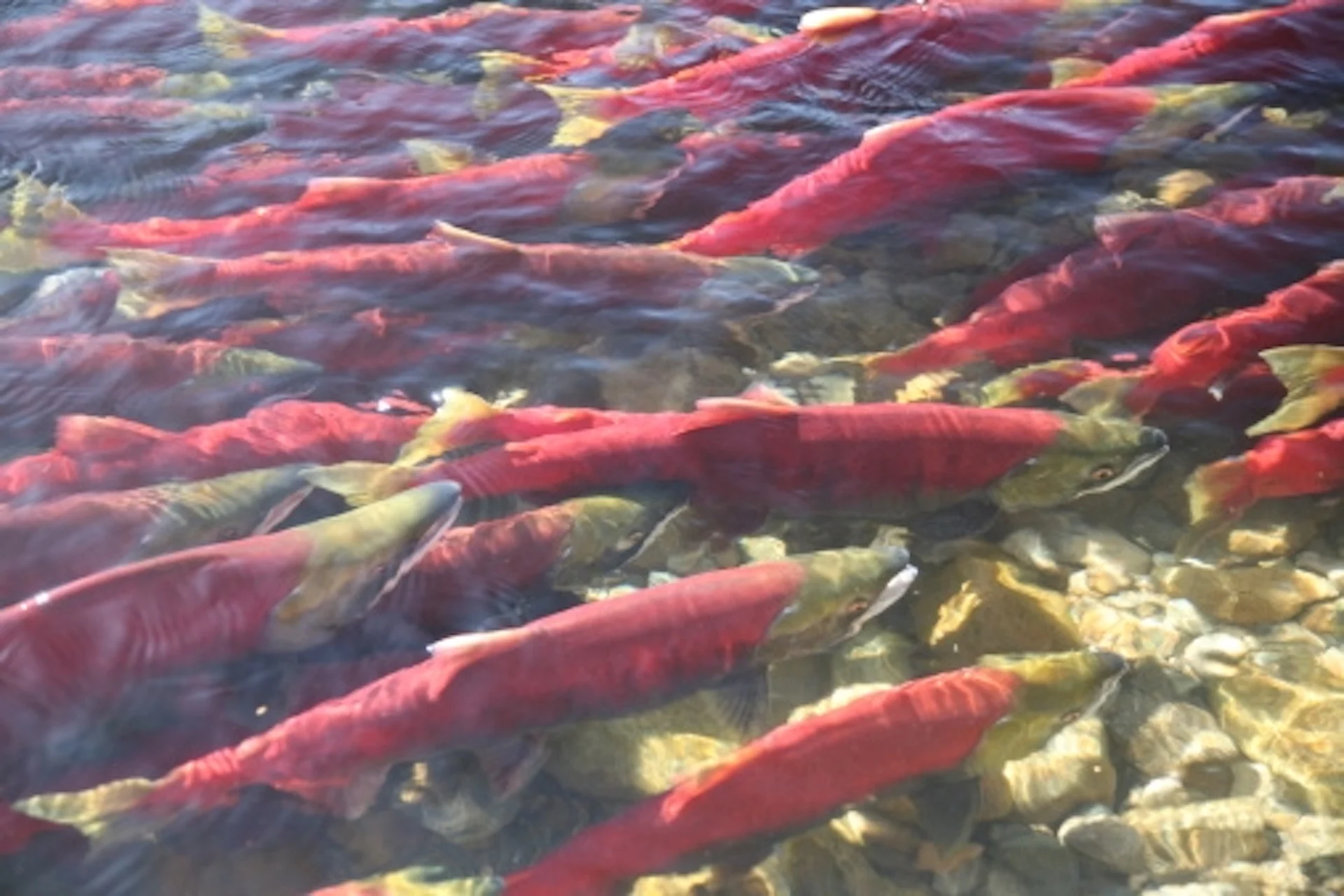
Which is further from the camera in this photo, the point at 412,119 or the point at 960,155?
the point at 412,119

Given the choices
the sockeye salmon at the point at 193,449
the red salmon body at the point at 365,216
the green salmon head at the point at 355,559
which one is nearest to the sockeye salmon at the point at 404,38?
the red salmon body at the point at 365,216

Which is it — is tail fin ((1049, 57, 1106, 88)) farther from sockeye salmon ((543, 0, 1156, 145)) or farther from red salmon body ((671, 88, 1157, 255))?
red salmon body ((671, 88, 1157, 255))

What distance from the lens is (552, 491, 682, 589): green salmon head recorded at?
142 inches

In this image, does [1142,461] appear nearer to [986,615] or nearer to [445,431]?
[986,615]

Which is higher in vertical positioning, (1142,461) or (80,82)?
(80,82)

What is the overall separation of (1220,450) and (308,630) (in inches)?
109

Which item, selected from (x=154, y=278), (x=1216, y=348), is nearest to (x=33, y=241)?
(x=154, y=278)

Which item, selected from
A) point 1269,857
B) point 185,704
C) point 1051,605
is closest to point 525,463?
point 185,704

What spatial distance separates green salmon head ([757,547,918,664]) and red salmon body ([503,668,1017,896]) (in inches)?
10.2

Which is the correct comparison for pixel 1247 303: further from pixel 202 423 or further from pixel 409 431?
pixel 202 423

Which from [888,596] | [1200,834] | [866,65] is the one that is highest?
[866,65]

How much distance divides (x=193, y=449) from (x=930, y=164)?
Answer: 2.97 metres

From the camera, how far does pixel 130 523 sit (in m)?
3.51

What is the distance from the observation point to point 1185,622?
3688mm
